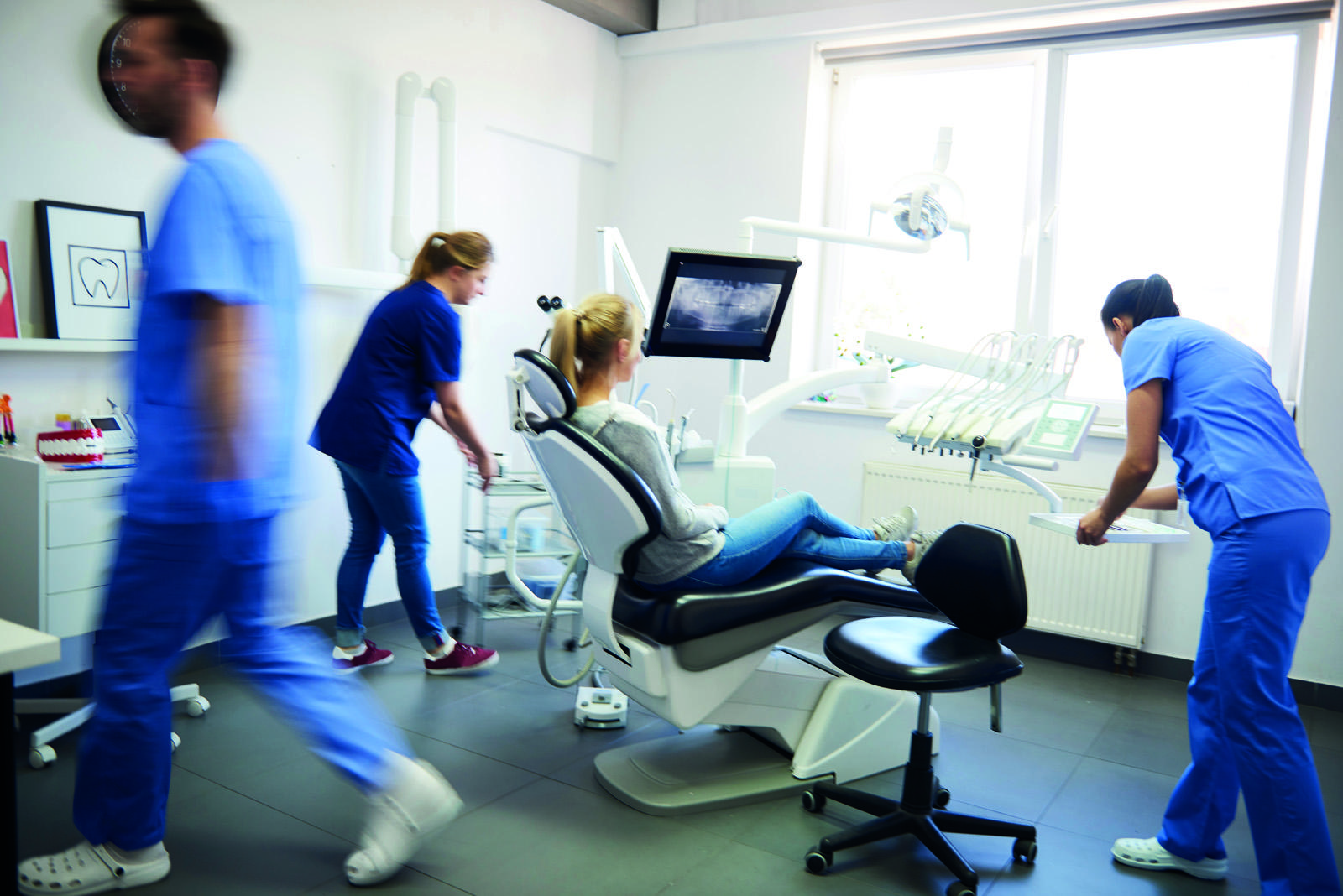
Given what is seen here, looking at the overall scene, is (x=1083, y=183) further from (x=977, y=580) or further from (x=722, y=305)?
(x=977, y=580)

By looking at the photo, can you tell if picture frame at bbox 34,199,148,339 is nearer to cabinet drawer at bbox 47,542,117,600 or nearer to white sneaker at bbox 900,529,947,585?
cabinet drawer at bbox 47,542,117,600

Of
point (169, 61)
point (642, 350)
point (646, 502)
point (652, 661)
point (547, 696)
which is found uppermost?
point (169, 61)

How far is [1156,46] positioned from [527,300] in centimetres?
265

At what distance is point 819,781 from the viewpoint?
2381mm

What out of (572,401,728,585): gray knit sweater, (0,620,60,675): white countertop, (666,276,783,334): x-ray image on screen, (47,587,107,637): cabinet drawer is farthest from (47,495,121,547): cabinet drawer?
(666,276,783,334): x-ray image on screen

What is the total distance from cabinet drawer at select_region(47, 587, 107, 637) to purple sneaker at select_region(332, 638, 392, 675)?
808 millimetres

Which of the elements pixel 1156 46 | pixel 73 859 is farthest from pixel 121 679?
pixel 1156 46

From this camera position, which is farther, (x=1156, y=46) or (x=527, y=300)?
(x=527, y=300)

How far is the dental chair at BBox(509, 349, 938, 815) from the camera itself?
2.17 metres

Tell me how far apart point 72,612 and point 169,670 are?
3.08 feet

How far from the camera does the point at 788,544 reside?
2.46 metres

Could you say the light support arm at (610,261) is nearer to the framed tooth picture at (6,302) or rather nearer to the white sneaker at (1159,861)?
the framed tooth picture at (6,302)

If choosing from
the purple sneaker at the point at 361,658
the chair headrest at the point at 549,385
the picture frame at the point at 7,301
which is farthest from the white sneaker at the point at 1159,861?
the picture frame at the point at 7,301

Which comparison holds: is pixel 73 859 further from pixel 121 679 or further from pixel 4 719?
pixel 4 719
